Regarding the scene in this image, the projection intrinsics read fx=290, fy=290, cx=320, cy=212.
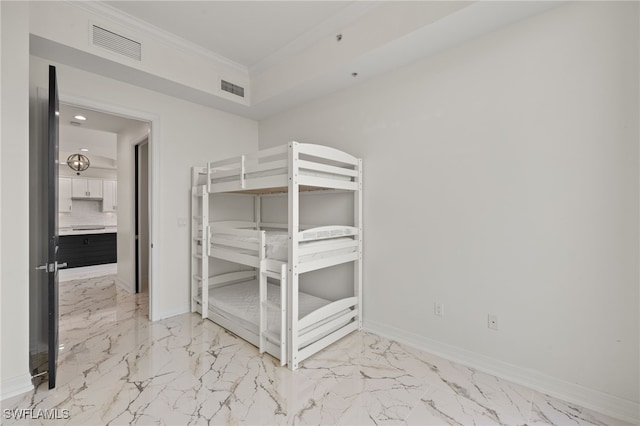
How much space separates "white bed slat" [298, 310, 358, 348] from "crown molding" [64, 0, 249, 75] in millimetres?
2847

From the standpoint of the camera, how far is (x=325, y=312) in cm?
248

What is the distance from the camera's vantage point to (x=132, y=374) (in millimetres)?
2066

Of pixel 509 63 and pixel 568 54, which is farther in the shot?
pixel 509 63

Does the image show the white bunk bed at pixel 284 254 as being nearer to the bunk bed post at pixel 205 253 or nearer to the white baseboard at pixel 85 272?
the bunk bed post at pixel 205 253

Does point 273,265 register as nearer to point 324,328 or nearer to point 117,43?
point 324,328

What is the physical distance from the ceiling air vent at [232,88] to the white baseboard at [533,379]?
9.83 ft

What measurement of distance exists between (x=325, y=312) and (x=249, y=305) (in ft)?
2.97

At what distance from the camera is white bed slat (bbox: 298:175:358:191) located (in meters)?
2.26

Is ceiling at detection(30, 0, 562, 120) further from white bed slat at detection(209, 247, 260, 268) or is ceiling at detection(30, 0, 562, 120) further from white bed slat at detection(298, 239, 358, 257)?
white bed slat at detection(209, 247, 260, 268)

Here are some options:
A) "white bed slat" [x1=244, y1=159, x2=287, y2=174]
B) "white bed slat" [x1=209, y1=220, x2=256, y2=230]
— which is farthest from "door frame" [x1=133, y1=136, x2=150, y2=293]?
"white bed slat" [x1=244, y1=159, x2=287, y2=174]

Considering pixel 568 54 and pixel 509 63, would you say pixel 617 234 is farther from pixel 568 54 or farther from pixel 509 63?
pixel 509 63

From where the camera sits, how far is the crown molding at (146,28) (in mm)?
2250

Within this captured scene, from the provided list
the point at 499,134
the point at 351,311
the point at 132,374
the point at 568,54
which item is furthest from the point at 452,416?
the point at 568,54

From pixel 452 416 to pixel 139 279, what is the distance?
4.29 metres
